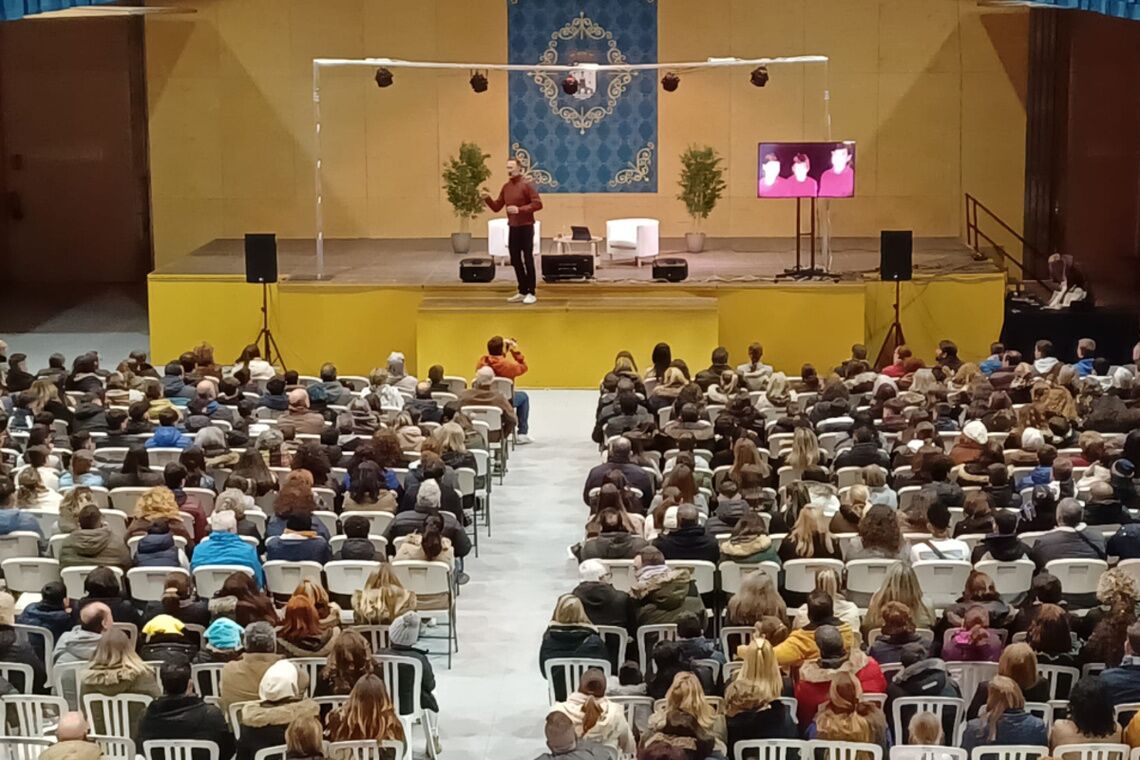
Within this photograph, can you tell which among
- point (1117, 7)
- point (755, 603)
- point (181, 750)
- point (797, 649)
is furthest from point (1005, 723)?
point (1117, 7)

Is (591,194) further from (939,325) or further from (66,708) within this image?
(66,708)

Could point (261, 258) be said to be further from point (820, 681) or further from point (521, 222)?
point (820, 681)

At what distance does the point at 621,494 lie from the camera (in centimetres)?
1116

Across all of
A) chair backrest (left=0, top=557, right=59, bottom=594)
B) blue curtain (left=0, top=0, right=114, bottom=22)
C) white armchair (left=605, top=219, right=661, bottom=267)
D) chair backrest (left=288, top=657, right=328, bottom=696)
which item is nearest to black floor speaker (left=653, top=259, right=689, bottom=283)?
white armchair (left=605, top=219, right=661, bottom=267)

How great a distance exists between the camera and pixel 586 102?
22.7 metres

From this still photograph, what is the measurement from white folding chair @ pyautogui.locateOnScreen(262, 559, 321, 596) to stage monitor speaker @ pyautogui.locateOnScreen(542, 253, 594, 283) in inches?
347

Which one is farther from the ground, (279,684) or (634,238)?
(634,238)

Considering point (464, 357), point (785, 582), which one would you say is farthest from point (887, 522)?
point (464, 357)

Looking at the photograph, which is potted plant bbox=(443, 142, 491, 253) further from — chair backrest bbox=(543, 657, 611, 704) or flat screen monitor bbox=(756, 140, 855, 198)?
chair backrest bbox=(543, 657, 611, 704)

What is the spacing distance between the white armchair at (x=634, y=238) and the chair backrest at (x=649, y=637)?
36.0ft

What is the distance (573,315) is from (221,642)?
9.76 meters

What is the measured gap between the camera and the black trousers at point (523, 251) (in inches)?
710

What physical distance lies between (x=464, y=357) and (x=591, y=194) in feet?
17.5

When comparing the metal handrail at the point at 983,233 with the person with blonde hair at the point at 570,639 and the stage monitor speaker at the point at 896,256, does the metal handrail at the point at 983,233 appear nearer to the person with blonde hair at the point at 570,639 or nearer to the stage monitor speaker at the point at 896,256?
the stage monitor speaker at the point at 896,256
